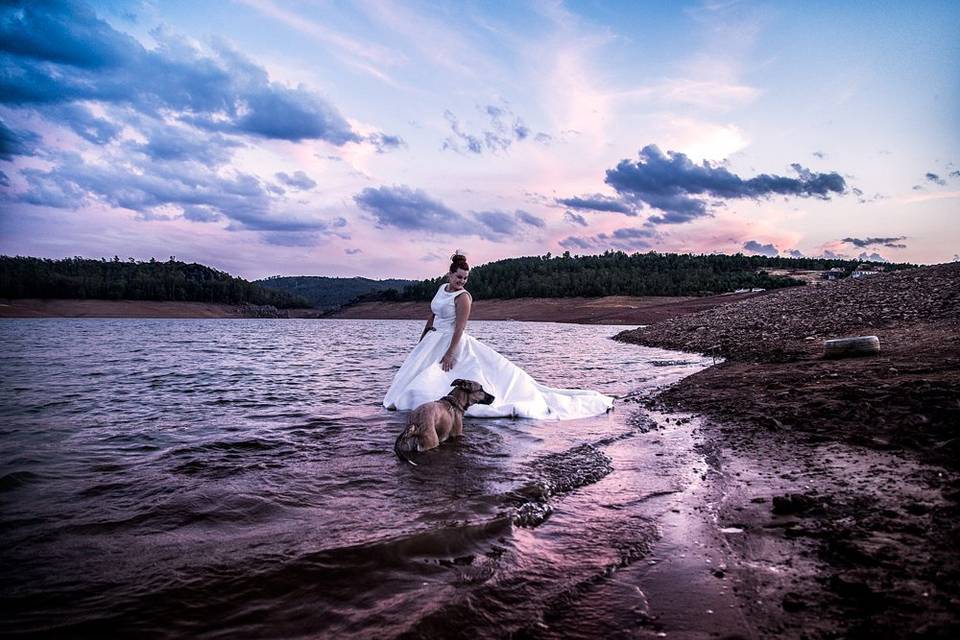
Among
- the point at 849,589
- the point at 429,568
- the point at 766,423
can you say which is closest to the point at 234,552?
the point at 429,568

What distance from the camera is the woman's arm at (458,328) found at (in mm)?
8211

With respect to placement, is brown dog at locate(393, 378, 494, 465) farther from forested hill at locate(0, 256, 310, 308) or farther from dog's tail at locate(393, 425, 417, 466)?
forested hill at locate(0, 256, 310, 308)

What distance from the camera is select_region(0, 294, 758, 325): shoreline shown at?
74.9m

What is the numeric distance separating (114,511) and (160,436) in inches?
126

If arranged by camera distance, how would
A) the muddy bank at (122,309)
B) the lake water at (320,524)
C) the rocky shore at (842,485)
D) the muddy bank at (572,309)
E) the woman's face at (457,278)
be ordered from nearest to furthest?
the rocky shore at (842,485)
the lake water at (320,524)
the woman's face at (457,278)
the muddy bank at (572,309)
the muddy bank at (122,309)

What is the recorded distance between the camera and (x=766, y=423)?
6.90 meters

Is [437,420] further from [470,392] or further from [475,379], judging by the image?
[475,379]

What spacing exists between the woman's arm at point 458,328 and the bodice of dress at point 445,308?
14 cm

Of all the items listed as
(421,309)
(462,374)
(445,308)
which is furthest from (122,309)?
(462,374)

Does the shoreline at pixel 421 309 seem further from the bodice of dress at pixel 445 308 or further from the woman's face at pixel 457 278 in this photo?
the woman's face at pixel 457 278

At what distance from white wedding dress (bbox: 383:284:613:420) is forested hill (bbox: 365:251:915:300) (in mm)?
87184

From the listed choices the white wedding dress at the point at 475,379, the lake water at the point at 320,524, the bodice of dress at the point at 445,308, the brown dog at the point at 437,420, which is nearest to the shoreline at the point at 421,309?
the white wedding dress at the point at 475,379

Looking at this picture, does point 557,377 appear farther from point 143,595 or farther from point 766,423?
point 143,595

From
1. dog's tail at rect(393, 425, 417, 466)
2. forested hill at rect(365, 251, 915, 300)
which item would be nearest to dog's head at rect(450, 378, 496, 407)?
dog's tail at rect(393, 425, 417, 466)
